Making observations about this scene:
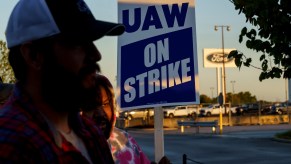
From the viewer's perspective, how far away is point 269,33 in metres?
6.57

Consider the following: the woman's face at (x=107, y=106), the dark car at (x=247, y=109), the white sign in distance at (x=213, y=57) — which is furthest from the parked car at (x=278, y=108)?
the woman's face at (x=107, y=106)

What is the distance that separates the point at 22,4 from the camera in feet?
5.87

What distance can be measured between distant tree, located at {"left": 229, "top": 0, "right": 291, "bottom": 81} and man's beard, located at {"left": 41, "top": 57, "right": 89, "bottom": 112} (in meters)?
4.79

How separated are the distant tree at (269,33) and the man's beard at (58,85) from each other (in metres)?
4.79

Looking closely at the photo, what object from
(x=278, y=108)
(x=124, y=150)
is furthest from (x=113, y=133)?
(x=278, y=108)

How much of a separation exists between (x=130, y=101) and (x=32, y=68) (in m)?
2.67

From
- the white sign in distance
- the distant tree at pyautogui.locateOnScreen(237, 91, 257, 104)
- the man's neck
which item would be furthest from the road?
the distant tree at pyautogui.locateOnScreen(237, 91, 257, 104)

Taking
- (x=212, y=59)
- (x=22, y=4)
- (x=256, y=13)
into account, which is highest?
(x=212, y=59)

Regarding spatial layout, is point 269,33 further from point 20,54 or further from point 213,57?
point 213,57

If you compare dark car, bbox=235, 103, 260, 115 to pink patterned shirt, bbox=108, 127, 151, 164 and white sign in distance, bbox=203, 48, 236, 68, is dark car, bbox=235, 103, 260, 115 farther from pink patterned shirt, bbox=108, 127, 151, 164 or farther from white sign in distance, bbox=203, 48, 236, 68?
pink patterned shirt, bbox=108, 127, 151, 164

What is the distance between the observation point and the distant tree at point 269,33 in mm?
6277

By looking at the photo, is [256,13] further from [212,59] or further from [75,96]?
[212,59]

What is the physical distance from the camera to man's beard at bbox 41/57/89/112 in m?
1.74

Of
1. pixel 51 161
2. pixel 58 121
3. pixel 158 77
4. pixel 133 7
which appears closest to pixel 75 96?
pixel 58 121
